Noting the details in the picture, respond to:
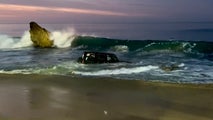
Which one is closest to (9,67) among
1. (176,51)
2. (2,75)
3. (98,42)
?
(2,75)

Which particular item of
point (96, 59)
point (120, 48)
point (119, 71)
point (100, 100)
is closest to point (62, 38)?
point (120, 48)

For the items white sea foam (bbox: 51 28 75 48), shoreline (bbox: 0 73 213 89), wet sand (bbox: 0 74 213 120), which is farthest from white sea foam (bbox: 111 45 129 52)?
wet sand (bbox: 0 74 213 120)

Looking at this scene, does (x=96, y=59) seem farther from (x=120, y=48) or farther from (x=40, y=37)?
(x=40, y=37)

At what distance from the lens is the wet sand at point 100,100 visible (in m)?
7.82

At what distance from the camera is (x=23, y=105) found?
28.4 feet

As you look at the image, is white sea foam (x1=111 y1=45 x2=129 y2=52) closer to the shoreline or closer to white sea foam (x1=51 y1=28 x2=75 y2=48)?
white sea foam (x1=51 y1=28 x2=75 y2=48)

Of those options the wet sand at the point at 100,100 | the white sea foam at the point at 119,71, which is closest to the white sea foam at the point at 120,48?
the white sea foam at the point at 119,71

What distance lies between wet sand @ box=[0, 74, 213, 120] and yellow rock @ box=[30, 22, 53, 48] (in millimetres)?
15460

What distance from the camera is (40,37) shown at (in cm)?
2920

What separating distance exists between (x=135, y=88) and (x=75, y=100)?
2163mm

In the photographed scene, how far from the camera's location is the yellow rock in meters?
27.8

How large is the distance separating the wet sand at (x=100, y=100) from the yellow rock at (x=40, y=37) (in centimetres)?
1546

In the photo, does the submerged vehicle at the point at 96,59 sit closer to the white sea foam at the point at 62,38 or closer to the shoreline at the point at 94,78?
the shoreline at the point at 94,78

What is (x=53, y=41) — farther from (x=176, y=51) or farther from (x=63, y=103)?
(x=63, y=103)
